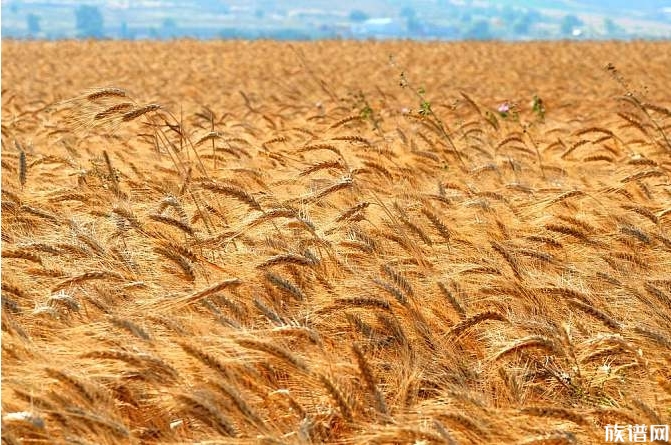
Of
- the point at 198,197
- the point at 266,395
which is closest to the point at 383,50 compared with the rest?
→ the point at 198,197

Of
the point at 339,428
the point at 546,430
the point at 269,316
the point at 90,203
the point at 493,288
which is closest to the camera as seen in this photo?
the point at 546,430

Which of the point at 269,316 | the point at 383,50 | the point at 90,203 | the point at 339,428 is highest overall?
the point at 383,50

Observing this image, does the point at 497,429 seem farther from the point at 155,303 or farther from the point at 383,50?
the point at 383,50

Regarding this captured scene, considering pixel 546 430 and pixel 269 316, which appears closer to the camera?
pixel 546 430

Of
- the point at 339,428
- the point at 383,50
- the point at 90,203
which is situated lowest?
the point at 339,428

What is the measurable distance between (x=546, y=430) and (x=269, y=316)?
0.83 metres

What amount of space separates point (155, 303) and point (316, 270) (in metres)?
0.57

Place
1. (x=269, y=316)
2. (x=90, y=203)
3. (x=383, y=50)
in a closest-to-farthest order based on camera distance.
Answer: (x=269, y=316) < (x=90, y=203) < (x=383, y=50)

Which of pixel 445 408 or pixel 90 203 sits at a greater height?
pixel 90 203

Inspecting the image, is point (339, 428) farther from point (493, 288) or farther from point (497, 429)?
point (493, 288)

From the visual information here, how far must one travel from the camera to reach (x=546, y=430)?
2.20 meters

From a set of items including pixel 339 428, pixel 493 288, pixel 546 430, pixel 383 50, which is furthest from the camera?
pixel 383 50

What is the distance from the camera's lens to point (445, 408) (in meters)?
2.27

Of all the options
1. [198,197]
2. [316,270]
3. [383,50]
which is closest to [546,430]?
[316,270]
